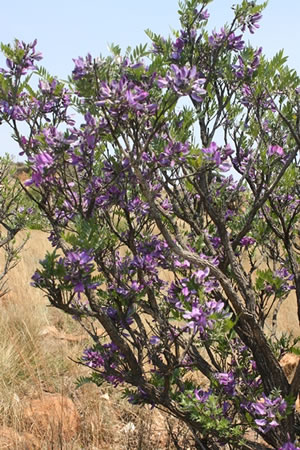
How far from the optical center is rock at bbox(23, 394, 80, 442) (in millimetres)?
3625

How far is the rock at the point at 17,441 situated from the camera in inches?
132

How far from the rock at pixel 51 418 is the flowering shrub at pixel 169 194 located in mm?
995

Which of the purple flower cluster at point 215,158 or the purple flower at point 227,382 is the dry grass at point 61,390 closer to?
the purple flower at point 227,382

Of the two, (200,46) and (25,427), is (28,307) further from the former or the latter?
(200,46)

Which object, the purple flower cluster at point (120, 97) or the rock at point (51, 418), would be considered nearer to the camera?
the purple flower cluster at point (120, 97)

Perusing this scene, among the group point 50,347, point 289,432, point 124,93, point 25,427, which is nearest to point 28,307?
point 50,347

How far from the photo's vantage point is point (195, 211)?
10.2ft

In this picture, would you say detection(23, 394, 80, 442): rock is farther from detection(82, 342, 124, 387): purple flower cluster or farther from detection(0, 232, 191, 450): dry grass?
detection(82, 342, 124, 387): purple flower cluster

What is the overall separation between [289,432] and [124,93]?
1905 millimetres

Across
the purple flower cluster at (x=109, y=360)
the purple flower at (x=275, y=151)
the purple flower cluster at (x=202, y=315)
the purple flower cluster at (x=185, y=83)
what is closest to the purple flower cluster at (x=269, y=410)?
the purple flower cluster at (x=202, y=315)

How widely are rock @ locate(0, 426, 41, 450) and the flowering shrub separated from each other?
2.99 feet

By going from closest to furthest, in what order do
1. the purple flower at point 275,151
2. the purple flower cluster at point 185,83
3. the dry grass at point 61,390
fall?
the purple flower cluster at point 185,83 < the purple flower at point 275,151 < the dry grass at point 61,390

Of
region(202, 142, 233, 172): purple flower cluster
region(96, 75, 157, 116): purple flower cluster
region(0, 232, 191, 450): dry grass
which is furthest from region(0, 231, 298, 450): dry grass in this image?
region(96, 75, 157, 116): purple flower cluster

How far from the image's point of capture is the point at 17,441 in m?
3.46
